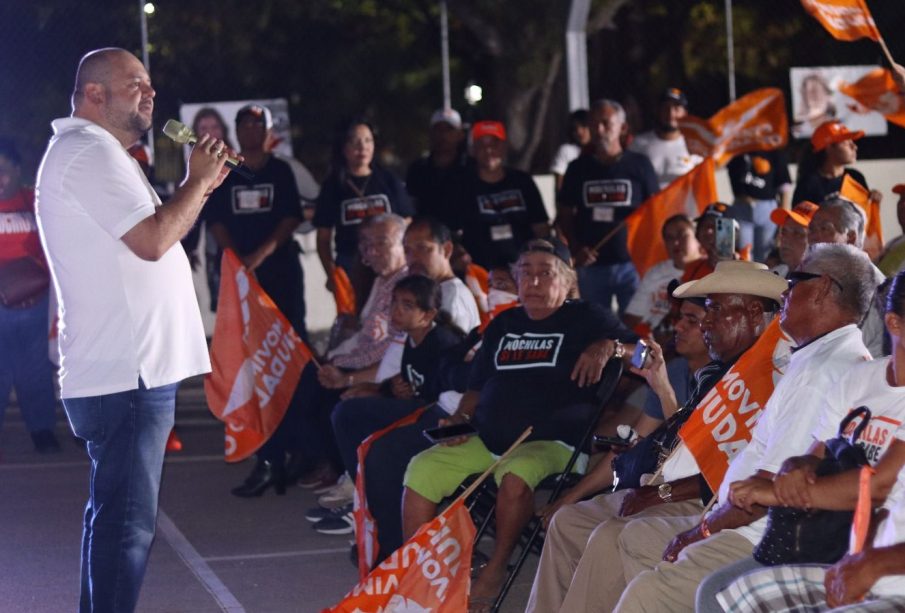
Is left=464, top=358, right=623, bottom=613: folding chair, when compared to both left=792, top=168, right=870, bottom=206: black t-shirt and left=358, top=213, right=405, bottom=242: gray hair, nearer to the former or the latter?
left=358, top=213, right=405, bottom=242: gray hair

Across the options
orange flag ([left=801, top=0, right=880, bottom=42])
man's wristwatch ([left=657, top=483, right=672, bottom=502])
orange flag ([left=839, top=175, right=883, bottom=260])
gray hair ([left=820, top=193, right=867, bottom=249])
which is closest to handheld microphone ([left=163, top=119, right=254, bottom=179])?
man's wristwatch ([left=657, top=483, right=672, bottom=502])

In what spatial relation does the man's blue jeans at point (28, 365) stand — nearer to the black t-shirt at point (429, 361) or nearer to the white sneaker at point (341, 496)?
the white sneaker at point (341, 496)

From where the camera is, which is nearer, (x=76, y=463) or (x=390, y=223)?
(x=390, y=223)

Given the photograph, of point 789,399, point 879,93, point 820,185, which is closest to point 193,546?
point 789,399

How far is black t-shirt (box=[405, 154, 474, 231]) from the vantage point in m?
9.41

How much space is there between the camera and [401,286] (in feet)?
22.0

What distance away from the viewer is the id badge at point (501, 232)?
9.20m

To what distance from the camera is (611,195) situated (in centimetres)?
940

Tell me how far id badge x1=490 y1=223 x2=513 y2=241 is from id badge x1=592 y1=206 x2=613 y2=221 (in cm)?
61

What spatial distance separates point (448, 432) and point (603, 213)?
12.8 ft

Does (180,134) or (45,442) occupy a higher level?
(180,134)

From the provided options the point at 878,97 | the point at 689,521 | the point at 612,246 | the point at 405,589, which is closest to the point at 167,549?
the point at 405,589

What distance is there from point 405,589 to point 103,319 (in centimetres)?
143

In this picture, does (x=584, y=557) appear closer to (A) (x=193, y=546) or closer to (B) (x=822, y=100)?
(A) (x=193, y=546)
